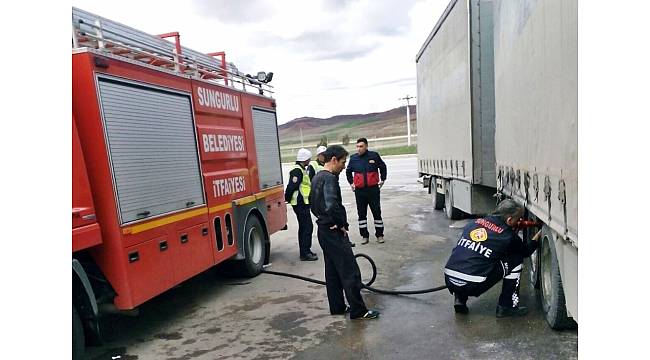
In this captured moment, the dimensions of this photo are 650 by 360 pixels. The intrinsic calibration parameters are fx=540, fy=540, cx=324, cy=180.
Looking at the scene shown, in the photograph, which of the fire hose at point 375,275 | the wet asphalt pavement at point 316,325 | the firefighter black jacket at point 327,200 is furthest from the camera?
the firefighter black jacket at point 327,200

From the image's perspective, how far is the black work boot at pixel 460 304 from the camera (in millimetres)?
5340

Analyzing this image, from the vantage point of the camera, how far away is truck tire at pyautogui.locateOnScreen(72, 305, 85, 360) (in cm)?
420

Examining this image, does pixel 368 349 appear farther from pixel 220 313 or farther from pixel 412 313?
pixel 220 313

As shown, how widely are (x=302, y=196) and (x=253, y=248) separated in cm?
120

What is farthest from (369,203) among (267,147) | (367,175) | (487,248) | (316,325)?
(487,248)

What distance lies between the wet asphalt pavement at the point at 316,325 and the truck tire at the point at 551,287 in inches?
3.9

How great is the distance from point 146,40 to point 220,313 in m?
3.11

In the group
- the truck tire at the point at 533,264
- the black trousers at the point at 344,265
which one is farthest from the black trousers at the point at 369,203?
the black trousers at the point at 344,265

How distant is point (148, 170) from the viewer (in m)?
5.09

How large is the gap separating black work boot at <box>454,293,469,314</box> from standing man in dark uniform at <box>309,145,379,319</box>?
31.3 inches

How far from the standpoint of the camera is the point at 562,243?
12.9ft

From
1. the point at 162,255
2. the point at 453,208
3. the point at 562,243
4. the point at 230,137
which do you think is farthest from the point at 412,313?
the point at 453,208

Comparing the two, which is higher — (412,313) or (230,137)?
(230,137)

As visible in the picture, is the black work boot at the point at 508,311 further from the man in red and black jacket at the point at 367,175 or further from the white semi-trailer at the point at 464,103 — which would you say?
the man in red and black jacket at the point at 367,175
